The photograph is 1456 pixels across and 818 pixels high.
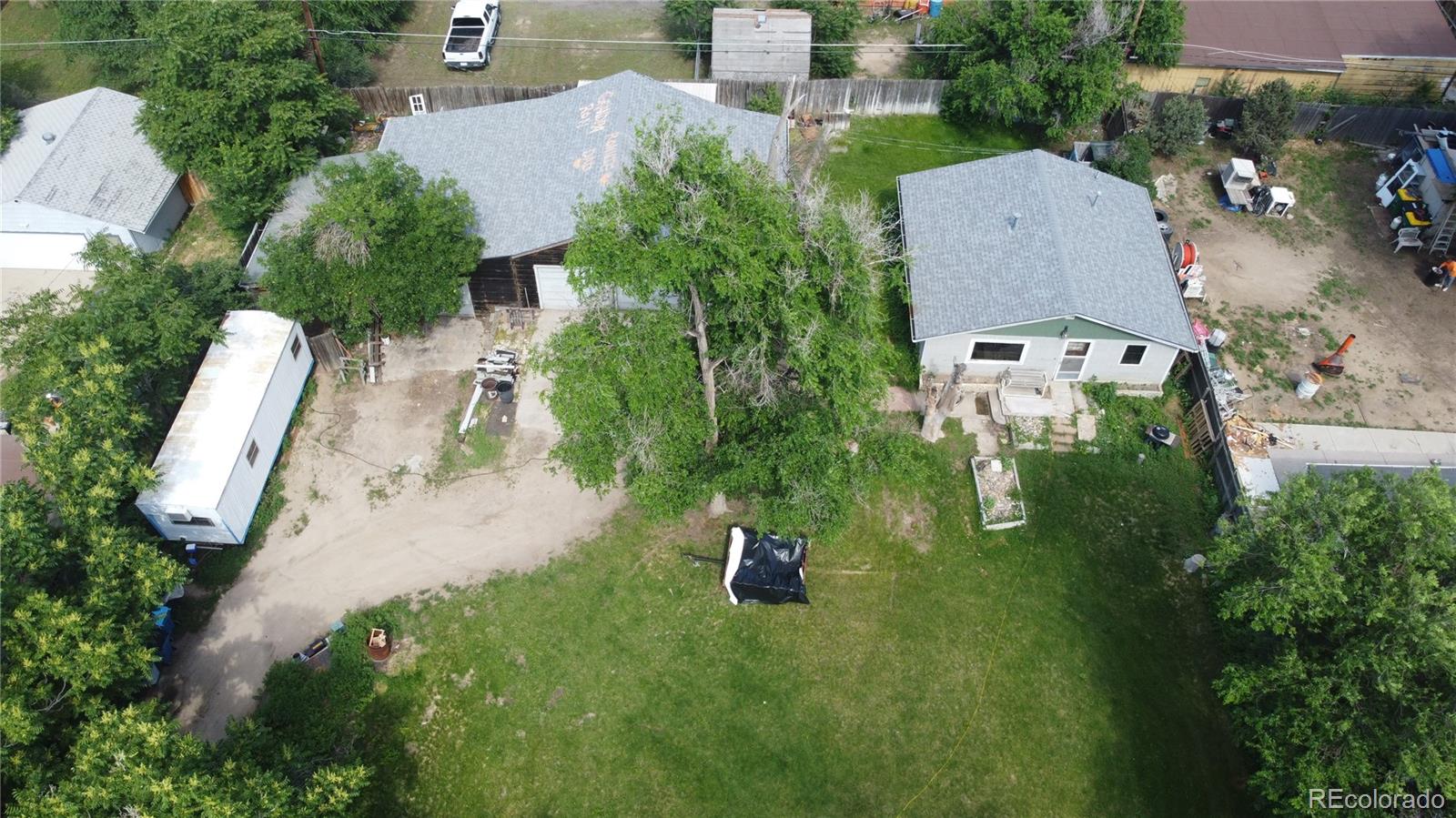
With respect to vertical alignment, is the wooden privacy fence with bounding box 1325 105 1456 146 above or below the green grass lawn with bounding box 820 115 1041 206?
above

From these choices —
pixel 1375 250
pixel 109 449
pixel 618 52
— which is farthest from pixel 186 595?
pixel 1375 250

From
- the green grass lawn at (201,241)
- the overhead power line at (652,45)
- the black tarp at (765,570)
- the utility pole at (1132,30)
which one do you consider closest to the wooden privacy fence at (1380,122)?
the overhead power line at (652,45)

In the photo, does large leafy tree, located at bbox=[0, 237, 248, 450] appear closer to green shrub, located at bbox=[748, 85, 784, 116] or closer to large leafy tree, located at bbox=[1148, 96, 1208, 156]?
green shrub, located at bbox=[748, 85, 784, 116]

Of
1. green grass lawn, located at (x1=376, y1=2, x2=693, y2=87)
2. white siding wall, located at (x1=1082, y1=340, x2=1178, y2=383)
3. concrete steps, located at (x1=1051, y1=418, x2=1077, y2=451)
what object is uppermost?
green grass lawn, located at (x1=376, y1=2, x2=693, y2=87)

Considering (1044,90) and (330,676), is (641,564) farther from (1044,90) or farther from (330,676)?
(1044,90)

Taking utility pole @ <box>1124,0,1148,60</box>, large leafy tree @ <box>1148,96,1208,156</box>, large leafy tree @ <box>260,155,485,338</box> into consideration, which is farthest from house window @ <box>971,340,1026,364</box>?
utility pole @ <box>1124,0,1148,60</box>

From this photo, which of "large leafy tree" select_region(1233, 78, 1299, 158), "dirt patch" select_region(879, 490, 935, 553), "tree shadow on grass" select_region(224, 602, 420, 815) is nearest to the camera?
"tree shadow on grass" select_region(224, 602, 420, 815)

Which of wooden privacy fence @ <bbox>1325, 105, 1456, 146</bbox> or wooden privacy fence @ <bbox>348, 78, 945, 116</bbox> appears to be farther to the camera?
wooden privacy fence @ <bbox>348, 78, 945, 116</bbox>

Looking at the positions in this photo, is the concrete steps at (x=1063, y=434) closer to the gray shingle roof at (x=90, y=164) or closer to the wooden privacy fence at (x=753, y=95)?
the wooden privacy fence at (x=753, y=95)
